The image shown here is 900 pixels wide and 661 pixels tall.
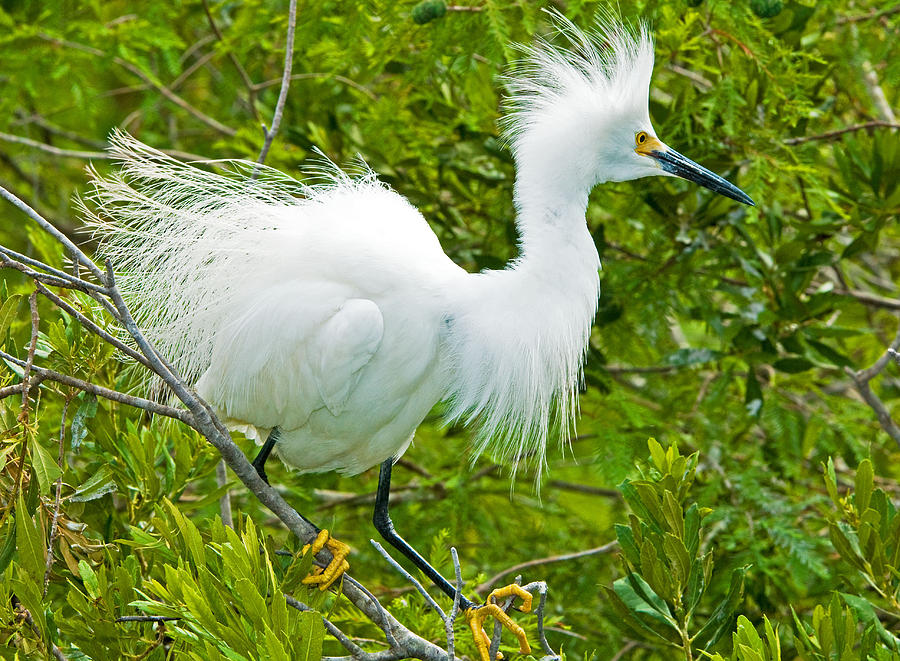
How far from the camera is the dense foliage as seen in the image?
6.48 ft

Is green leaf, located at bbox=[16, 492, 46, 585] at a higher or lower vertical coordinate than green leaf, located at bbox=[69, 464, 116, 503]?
higher

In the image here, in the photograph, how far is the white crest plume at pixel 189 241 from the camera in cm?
250

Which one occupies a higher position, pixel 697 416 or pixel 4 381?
pixel 4 381

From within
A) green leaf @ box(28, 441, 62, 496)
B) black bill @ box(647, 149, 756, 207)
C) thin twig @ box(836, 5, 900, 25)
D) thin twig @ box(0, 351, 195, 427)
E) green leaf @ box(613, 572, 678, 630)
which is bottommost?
green leaf @ box(613, 572, 678, 630)

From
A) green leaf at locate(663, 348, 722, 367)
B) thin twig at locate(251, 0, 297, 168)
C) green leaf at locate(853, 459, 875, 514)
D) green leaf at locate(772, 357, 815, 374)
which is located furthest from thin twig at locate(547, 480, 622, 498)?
thin twig at locate(251, 0, 297, 168)

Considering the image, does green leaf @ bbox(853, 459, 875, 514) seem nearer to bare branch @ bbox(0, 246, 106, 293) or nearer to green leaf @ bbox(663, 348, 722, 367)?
green leaf @ bbox(663, 348, 722, 367)

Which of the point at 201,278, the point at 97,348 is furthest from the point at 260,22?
the point at 97,348

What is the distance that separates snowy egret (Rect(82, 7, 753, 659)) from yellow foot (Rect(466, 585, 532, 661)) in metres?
0.01

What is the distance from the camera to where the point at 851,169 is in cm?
308

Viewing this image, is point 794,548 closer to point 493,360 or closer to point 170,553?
point 493,360

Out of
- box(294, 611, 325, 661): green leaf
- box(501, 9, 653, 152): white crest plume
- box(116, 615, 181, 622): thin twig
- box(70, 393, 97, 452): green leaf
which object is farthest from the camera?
box(501, 9, 653, 152): white crest plume

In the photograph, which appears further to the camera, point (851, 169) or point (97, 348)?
point (851, 169)

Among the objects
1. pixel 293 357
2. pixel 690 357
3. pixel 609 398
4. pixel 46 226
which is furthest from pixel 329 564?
pixel 690 357

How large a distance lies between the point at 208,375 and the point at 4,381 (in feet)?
2.12
